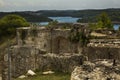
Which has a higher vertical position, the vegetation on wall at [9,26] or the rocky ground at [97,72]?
the rocky ground at [97,72]

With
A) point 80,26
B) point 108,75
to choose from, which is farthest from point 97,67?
point 80,26

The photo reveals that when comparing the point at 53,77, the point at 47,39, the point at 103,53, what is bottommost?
the point at 47,39

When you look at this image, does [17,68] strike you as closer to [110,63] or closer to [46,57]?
[46,57]

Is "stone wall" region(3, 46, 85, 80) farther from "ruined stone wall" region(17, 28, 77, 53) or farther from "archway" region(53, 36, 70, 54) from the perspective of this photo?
"ruined stone wall" region(17, 28, 77, 53)

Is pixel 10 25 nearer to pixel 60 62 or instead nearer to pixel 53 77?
pixel 60 62

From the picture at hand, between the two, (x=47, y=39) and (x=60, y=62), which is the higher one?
(x=60, y=62)

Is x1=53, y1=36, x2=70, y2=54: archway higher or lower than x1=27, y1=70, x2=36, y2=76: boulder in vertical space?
lower

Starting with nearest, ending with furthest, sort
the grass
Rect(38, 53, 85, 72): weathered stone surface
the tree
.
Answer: the grass < Rect(38, 53, 85, 72): weathered stone surface < the tree

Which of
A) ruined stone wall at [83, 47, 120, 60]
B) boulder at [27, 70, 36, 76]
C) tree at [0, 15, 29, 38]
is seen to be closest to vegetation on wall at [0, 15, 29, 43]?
tree at [0, 15, 29, 38]

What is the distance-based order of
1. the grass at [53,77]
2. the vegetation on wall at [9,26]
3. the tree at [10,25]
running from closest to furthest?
the grass at [53,77], the vegetation on wall at [9,26], the tree at [10,25]

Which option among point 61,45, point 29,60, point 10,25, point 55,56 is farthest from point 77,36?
point 10,25

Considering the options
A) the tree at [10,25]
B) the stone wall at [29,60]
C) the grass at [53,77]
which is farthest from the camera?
the tree at [10,25]

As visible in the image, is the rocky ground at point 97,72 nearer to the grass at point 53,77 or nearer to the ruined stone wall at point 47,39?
the grass at point 53,77

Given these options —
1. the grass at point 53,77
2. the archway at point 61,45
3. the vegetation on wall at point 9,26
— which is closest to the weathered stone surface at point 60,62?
the grass at point 53,77
